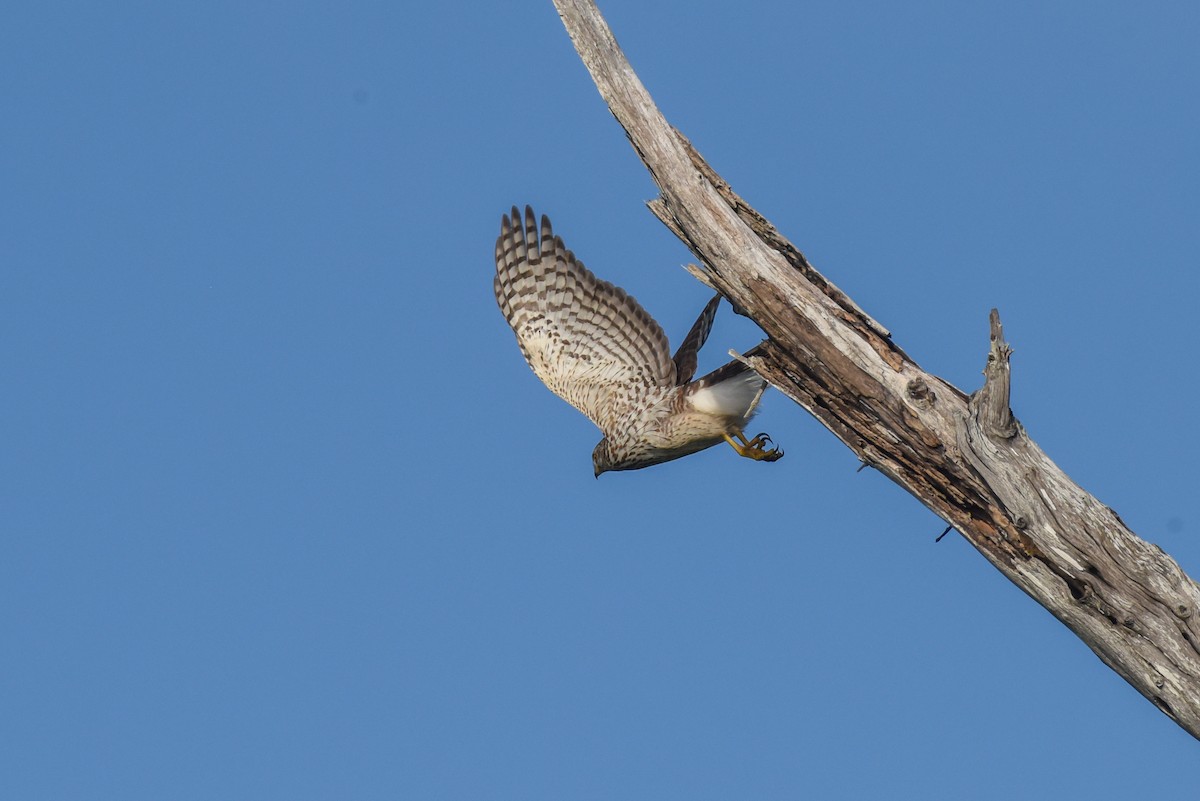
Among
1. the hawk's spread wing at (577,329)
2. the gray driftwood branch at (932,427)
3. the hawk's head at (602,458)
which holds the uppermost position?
the gray driftwood branch at (932,427)

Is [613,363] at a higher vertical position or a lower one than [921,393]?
lower

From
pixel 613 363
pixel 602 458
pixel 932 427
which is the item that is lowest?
pixel 602 458

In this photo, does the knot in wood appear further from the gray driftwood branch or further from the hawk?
the hawk

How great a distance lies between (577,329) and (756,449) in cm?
171

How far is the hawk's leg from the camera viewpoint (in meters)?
9.08

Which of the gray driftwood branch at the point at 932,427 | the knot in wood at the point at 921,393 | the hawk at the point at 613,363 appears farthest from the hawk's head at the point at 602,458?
the knot in wood at the point at 921,393

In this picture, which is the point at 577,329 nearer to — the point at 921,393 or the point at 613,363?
the point at 613,363

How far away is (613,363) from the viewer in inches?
388

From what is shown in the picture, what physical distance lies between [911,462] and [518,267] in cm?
456

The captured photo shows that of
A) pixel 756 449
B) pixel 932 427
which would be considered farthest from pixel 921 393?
pixel 756 449

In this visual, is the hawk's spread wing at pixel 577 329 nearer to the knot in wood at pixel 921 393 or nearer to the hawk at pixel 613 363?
the hawk at pixel 613 363

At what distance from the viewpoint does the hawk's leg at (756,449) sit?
29.8ft

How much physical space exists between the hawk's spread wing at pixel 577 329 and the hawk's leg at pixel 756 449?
0.70 m

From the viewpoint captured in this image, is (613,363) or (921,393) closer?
(921,393)
